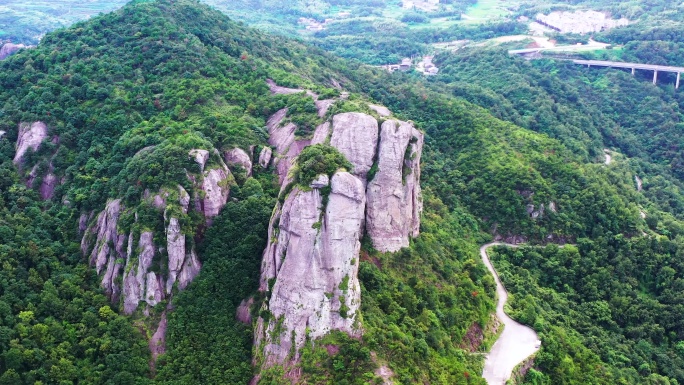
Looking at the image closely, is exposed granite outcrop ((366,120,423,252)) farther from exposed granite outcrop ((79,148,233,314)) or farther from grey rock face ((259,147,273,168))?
exposed granite outcrop ((79,148,233,314))

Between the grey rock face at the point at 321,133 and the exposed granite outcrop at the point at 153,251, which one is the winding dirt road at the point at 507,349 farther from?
the exposed granite outcrop at the point at 153,251

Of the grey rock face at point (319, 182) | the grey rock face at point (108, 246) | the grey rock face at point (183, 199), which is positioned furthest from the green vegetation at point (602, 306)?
the grey rock face at point (108, 246)

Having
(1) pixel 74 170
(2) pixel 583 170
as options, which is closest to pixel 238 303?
(1) pixel 74 170

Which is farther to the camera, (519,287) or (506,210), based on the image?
(506,210)

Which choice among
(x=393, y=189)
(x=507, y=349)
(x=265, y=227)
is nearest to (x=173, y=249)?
(x=265, y=227)

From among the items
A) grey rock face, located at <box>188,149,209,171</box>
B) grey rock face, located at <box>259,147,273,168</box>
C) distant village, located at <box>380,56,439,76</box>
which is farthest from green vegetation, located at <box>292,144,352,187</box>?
distant village, located at <box>380,56,439,76</box>

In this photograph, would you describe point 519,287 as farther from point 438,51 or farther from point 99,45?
point 438,51

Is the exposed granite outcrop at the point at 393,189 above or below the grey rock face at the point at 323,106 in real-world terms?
below
